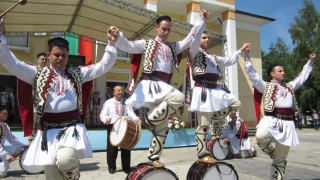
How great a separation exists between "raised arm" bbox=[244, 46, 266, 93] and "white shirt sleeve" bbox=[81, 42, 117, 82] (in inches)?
76.4

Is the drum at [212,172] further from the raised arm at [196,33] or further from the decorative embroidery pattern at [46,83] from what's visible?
the decorative embroidery pattern at [46,83]

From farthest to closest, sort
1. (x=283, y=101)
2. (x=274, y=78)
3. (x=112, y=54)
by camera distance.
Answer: (x=274, y=78), (x=283, y=101), (x=112, y=54)

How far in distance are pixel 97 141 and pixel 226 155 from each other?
11.6ft

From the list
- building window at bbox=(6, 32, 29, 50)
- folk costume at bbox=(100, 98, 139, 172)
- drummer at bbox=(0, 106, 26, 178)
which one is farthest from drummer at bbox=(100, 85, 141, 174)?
building window at bbox=(6, 32, 29, 50)

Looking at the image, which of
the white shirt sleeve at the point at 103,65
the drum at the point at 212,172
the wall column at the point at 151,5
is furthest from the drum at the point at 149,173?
the wall column at the point at 151,5

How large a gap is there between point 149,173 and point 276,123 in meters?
1.90

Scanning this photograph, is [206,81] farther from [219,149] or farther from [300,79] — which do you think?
[219,149]

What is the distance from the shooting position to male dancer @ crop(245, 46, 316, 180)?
3.41 metres

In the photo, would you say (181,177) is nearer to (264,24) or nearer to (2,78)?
(2,78)

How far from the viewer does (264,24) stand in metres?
16.5

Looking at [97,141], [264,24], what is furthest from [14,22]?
[264,24]

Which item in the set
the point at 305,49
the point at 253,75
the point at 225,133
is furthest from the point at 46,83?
the point at 305,49

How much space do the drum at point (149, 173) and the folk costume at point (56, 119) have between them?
→ 1.97ft

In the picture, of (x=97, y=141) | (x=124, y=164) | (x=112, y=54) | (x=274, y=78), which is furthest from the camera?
(x=97, y=141)
